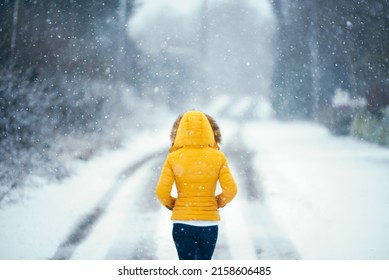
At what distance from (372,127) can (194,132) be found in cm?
985

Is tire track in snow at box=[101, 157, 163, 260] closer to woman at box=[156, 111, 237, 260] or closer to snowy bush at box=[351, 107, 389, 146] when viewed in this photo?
woman at box=[156, 111, 237, 260]

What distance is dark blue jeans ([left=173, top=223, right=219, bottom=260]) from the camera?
2344 mm

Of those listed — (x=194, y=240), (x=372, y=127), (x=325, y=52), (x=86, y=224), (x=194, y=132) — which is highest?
(x=194, y=132)

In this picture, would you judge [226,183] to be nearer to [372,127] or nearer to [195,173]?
[195,173]

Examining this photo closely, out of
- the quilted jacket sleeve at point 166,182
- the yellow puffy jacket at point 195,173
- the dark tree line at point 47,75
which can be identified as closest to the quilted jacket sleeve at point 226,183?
the yellow puffy jacket at point 195,173

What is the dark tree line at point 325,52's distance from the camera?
36.8 ft

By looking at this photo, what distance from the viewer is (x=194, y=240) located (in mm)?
2357

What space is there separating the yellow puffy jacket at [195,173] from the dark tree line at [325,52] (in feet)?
34.0

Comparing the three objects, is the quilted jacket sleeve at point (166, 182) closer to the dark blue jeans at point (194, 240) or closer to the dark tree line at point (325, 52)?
the dark blue jeans at point (194, 240)

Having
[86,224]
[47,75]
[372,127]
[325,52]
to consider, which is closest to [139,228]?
[86,224]

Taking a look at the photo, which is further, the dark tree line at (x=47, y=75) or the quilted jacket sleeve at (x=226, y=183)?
the dark tree line at (x=47, y=75)
